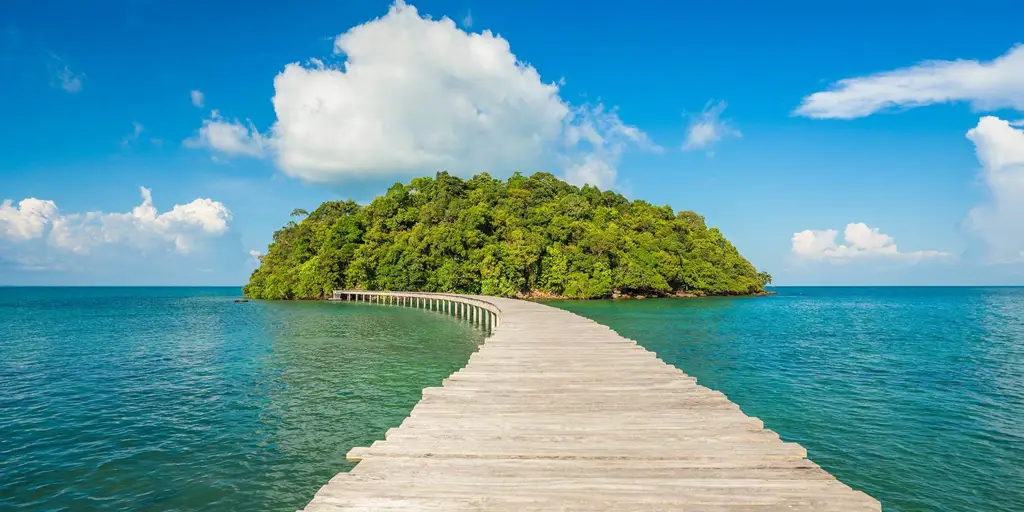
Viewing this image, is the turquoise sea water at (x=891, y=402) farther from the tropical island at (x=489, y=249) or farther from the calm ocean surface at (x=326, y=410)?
the tropical island at (x=489, y=249)

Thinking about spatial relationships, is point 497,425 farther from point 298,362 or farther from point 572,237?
point 572,237

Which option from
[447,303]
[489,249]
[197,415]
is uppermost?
[489,249]

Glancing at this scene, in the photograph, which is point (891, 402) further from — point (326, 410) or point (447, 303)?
point (447, 303)

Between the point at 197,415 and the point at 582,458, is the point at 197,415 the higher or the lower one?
the lower one

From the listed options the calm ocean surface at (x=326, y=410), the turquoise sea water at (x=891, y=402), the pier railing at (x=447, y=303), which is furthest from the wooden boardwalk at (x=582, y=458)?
the pier railing at (x=447, y=303)

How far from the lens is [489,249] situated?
57875 millimetres

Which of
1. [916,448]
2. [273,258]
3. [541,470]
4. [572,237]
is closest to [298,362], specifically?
[541,470]

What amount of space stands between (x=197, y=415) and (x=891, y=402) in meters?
15.3

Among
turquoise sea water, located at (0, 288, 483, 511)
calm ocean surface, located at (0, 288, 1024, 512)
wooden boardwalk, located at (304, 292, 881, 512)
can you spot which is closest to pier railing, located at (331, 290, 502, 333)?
turquoise sea water, located at (0, 288, 483, 511)

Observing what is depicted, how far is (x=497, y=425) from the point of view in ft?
17.6

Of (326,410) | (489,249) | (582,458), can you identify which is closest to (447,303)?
(489,249)

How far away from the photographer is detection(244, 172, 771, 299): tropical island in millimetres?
57844

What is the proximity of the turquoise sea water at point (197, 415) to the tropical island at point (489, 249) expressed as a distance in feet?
118

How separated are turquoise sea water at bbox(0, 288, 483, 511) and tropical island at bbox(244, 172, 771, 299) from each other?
35.9 metres
